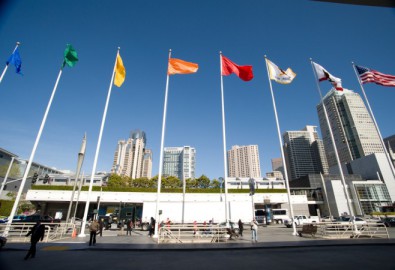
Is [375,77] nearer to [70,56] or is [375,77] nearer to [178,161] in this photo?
[70,56]

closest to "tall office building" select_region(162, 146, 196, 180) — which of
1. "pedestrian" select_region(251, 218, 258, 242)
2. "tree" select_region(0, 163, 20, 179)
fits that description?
"tree" select_region(0, 163, 20, 179)

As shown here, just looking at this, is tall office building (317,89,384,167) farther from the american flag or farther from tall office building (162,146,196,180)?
the american flag

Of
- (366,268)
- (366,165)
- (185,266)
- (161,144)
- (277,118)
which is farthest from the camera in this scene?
(366,165)

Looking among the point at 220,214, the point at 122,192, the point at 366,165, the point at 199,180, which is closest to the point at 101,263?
the point at 220,214

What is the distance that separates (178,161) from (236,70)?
170927 mm

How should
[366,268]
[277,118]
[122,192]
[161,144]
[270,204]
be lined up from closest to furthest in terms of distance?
[366,268] → [161,144] → [277,118] → [122,192] → [270,204]

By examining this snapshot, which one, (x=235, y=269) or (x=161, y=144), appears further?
(x=161, y=144)

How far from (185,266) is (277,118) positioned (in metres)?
17.9

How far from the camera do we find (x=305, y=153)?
189375 mm

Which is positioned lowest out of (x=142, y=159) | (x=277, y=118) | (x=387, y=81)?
(x=277, y=118)

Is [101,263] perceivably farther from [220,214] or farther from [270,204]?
[270,204]

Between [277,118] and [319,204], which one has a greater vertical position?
[277,118]

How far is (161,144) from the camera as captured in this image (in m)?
18.9

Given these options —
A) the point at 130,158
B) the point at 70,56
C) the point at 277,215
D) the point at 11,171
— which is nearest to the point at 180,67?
the point at 70,56
